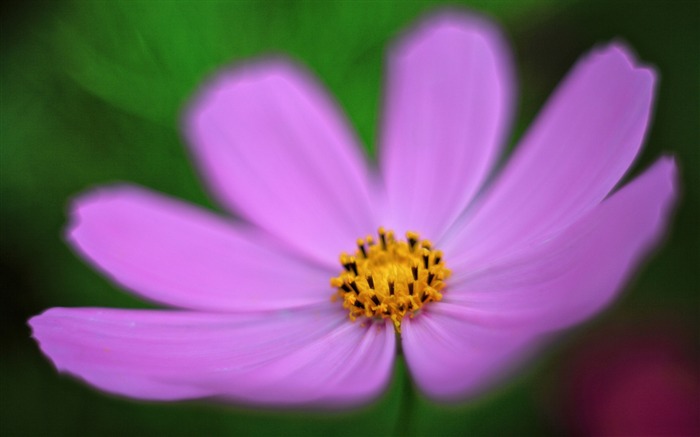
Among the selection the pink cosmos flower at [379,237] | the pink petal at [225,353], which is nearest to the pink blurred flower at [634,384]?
the pink cosmos flower at [379,237]

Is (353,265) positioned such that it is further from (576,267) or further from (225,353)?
(576,267)

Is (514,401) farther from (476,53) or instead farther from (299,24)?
(299,24)

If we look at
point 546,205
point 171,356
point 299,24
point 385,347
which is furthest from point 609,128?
point 299,24

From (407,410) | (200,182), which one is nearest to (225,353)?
(407,410)

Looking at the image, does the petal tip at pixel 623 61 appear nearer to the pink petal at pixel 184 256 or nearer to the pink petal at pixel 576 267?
the pink petal at pixel 576 267

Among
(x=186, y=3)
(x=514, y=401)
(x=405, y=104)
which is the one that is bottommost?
(x=514, y=401)

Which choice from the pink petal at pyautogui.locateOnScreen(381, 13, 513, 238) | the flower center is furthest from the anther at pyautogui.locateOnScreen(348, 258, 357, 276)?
the pink petal at pyautogui.locateOnScreen(381, 13, 513, 238)
